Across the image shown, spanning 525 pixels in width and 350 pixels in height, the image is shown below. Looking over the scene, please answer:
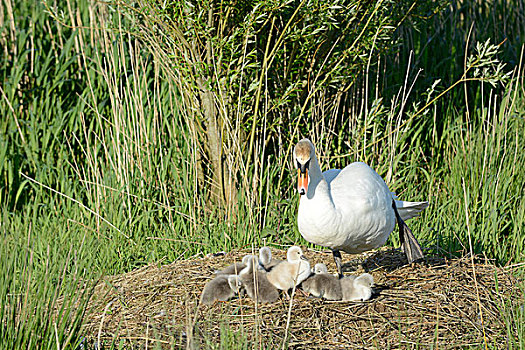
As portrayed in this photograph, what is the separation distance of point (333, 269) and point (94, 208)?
2.44 metres

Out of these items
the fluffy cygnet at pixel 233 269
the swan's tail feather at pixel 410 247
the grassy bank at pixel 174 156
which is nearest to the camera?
the fluffy cygnet at pixel 233 269

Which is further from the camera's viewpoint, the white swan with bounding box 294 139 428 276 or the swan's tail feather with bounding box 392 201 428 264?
the swan's tail feather with bounding box 392 201 428 264

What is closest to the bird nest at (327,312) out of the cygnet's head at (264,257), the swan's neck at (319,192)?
the cygnet's head at (264,257)

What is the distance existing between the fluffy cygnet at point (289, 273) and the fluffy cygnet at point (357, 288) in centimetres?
27

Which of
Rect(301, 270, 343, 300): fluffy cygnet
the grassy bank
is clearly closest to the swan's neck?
Rect(301, 270, 343, 300): fluffy cygnet

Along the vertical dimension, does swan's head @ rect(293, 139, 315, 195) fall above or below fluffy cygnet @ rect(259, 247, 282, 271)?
above

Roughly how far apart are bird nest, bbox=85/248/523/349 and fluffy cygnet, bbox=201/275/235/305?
0.05 m

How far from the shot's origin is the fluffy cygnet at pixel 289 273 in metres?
4.43

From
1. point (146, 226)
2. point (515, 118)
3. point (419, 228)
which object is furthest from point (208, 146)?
point (515, 118)

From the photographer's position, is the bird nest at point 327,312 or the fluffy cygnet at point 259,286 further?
the fluffy cygnet at point 259,286

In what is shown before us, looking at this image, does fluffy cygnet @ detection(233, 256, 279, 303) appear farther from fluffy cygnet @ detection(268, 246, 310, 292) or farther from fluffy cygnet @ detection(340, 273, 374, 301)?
fluffy cygnet @ detection(340, 273, 374, 301)

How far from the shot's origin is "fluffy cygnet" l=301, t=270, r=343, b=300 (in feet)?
14.5

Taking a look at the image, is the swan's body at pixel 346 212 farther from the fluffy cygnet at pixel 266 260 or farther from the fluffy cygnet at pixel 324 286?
the fluffy cygnet at pixel 266 260

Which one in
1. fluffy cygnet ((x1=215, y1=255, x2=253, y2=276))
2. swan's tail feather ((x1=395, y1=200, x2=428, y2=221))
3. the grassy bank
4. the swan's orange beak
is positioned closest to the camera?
the swan's orange beak
